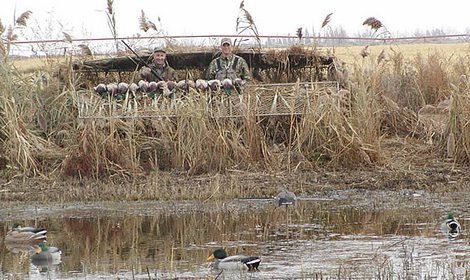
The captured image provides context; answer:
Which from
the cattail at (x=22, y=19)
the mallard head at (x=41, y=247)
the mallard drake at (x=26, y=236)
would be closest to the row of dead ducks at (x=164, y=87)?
the cattail at (x=22, y=19)

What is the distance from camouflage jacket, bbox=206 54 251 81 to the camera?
20562mm

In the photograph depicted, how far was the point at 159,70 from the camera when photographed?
2070cm

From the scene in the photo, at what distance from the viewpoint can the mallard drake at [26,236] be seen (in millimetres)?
12961

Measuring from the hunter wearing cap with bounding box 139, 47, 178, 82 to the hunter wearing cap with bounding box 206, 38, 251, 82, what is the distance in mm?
755

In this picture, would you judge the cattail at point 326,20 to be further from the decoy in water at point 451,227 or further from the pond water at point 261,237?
the decoy in water at point 451,227

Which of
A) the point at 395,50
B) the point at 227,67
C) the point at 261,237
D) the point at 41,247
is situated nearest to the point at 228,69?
the point at 227,67

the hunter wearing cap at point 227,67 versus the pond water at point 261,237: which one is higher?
the hunter wearing cap at point 227,67

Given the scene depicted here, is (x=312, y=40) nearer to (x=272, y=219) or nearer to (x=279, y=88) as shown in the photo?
(x=279, y=88)

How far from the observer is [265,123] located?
19172mm

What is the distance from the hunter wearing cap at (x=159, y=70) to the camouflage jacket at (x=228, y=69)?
749 mm

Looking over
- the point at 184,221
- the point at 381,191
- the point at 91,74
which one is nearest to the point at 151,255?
the point at 184,221

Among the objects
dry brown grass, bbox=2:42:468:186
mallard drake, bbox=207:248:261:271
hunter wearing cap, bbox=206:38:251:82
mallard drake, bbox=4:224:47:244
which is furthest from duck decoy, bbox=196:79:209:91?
mallard drake, bbox=207:248:261:271

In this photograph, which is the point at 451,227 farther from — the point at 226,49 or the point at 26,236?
the point at 226,49

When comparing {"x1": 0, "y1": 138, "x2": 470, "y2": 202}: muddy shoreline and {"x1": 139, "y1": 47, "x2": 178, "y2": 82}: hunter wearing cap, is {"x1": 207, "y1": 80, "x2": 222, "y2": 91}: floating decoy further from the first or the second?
{"x1": 0, "y1": 138, "x2": 470, "y2": 202}: muddy shoreline
